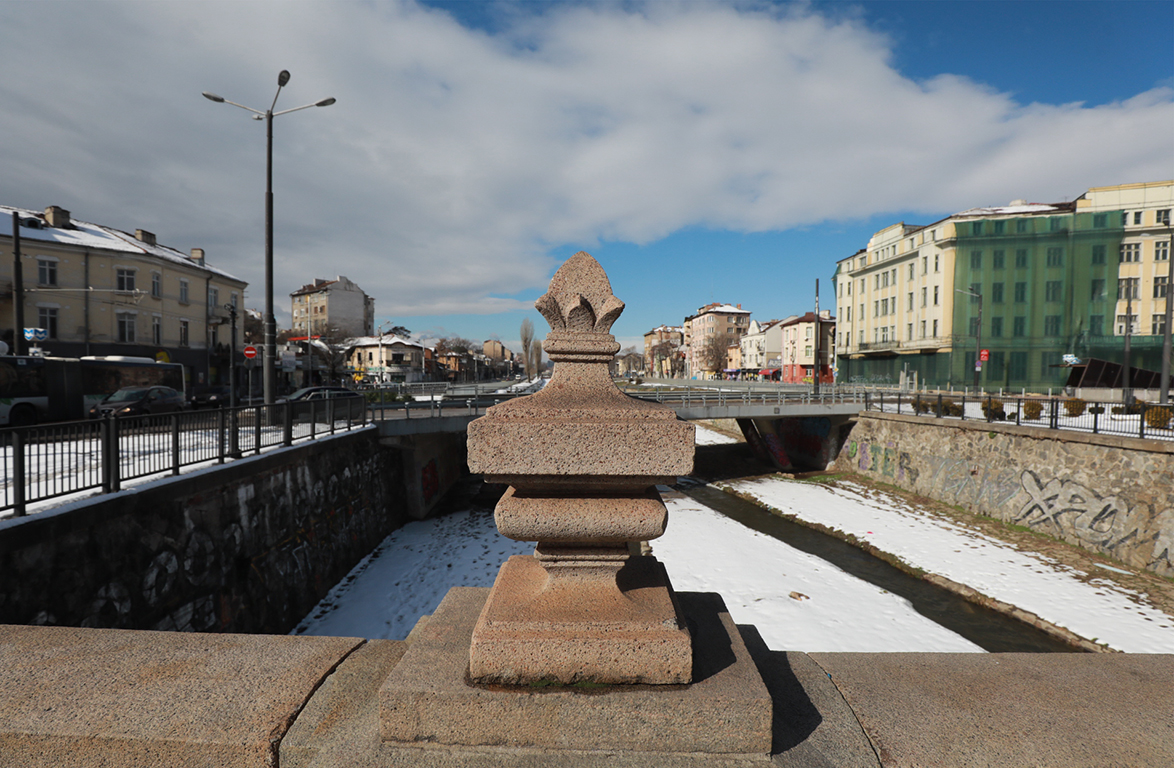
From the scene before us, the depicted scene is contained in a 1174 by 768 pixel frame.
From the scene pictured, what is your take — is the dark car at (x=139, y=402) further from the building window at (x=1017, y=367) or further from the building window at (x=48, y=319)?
the building window at (x=1017, y=367)

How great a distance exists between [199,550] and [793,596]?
1125 centimetres

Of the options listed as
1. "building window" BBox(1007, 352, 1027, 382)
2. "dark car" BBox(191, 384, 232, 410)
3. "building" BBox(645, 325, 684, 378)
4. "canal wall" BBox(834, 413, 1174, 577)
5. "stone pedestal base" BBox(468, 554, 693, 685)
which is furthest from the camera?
"building" BBox(645, 325, 684, 378)

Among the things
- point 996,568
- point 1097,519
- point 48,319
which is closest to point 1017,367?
point 1097,519

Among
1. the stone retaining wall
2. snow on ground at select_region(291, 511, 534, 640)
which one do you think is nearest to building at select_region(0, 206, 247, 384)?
snow on ground at select_region(291, 511, 534, 640)

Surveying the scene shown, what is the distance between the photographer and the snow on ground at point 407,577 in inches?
415

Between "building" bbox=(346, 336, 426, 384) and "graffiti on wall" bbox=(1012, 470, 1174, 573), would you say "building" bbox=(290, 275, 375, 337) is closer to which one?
"building" bbox=(346, 336, 426, 384)

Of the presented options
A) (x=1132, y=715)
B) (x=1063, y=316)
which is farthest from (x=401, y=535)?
(x=1063, y=316)

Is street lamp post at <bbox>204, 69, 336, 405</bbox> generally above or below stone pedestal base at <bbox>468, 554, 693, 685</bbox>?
above

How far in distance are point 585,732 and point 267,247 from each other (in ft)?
47.7

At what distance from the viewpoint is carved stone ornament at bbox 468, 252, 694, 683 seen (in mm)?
1974

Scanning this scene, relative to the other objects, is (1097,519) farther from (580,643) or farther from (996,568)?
(580,643)

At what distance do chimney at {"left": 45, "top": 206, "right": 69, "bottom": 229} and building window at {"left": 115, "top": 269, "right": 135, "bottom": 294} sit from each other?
18.3 ft

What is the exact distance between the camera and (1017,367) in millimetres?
43219

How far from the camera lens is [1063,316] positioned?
4241cm
